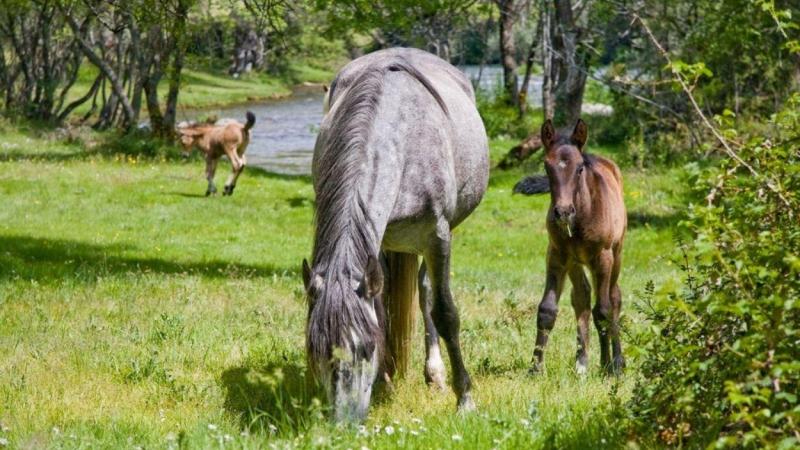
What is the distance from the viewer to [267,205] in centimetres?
2055

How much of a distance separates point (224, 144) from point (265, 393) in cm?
1630

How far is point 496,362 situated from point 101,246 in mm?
8571

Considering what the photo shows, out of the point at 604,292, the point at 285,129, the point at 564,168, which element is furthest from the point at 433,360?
the point at 285,129

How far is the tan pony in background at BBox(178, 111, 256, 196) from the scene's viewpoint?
2175 cm

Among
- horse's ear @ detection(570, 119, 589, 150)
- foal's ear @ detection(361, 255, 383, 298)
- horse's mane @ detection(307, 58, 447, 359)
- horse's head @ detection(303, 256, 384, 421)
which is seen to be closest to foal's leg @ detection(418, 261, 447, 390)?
horse's ear @ detection(570, 119, 589, 150)

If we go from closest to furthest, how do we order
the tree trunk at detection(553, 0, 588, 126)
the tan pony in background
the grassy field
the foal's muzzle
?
the grassy field → the foal's muzzle → the tree trunk at detection(553, 0, 588, 126) → the tan pony in background

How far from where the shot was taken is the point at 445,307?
644 cm

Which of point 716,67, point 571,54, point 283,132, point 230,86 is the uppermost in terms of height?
point 571,54

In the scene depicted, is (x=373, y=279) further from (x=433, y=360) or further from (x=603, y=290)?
(x=603, y=290)

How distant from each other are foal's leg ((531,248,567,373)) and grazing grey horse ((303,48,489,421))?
787mm

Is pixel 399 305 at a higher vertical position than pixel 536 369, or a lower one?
higher

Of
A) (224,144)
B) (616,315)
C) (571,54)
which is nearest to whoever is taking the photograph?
(616,315)

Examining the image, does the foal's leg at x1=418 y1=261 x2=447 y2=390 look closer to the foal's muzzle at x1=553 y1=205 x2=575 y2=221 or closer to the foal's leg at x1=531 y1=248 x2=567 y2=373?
the foal's leg at x1=531 y1=248 x2=567 y2=373

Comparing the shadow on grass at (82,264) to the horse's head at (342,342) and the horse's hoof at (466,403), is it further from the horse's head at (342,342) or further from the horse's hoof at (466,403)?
the horse's head at (342,342)
